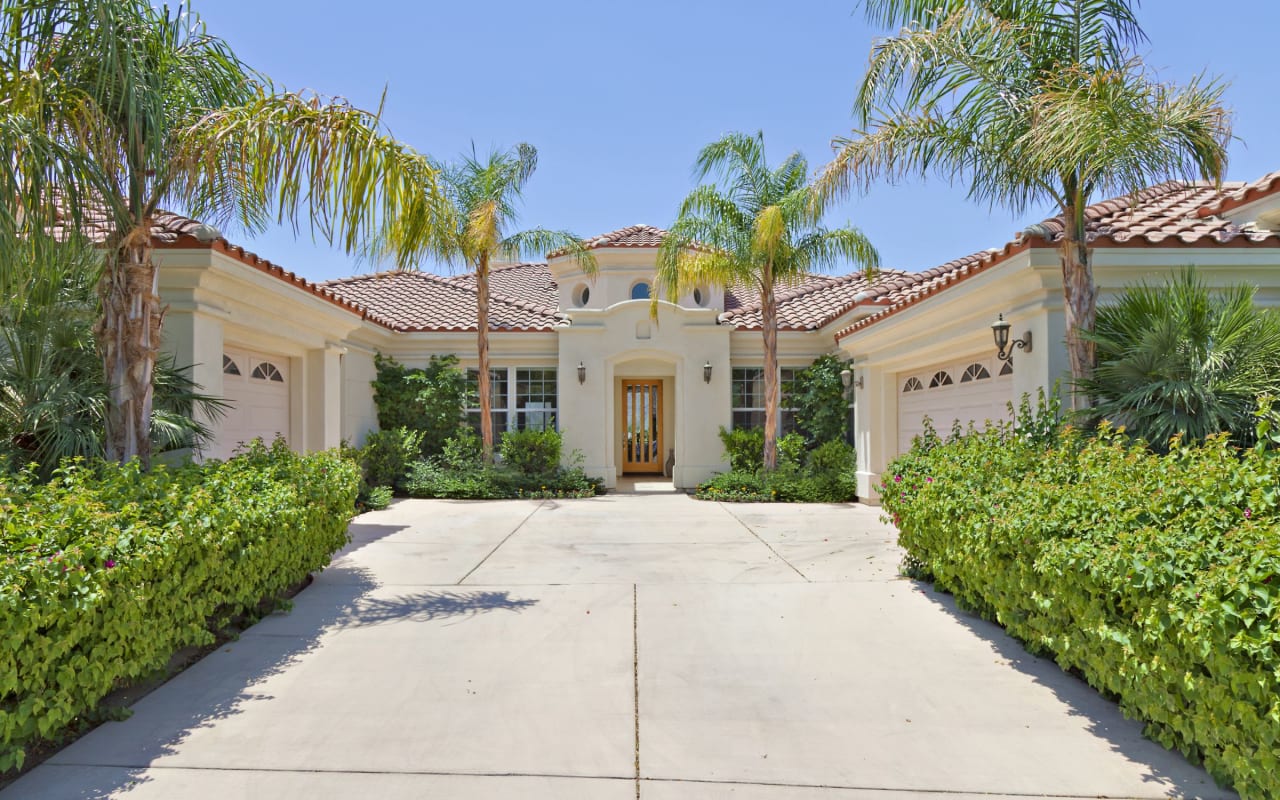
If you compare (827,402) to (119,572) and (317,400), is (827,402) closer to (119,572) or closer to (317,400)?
(317,400)

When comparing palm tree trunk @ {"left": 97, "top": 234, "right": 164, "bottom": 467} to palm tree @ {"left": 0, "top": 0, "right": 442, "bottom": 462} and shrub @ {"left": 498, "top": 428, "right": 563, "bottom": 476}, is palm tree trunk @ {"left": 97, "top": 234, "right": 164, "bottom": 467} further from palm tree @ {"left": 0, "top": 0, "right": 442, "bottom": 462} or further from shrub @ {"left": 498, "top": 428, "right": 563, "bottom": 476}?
shrub @ {"left": 498, "top": 428, "right": 563, "bottom": 476}

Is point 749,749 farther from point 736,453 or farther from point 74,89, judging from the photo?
point 736,453

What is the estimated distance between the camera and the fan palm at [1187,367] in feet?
19.6

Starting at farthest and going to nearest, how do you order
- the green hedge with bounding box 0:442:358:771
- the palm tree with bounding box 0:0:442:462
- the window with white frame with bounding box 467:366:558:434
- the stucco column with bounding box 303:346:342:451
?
the window with white frame with bounding box 467:366:558:434 → the stucco column with bounding box 303:346:342:451 → the palm tree with bounding box 0:0:442:462 → the green hedge with bounding box 0:442:358:771

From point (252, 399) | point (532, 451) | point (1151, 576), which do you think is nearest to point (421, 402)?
point (532, 451)

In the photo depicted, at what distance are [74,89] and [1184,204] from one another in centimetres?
1278

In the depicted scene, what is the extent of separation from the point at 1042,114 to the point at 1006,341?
284 centimetres

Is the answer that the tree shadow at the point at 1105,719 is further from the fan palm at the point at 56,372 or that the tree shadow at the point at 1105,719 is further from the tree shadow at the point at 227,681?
the fan palm at the point at 56,372

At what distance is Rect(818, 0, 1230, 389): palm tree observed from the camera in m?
6.22

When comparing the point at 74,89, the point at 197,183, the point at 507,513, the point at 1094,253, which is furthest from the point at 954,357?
the point at 74,89

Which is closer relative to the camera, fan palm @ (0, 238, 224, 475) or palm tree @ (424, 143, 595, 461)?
fan palm @ (0, 238, 224, 475)

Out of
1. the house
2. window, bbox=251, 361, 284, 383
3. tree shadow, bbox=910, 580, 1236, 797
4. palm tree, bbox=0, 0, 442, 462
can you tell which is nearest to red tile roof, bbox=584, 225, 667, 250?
the house

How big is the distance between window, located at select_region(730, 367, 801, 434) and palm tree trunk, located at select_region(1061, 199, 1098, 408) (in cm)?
944

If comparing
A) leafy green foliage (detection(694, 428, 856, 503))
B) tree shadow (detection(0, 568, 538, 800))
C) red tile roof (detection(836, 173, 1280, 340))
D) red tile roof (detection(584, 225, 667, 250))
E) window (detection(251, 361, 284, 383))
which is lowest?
tree shadow (detection(0, 568, 538, 800))
